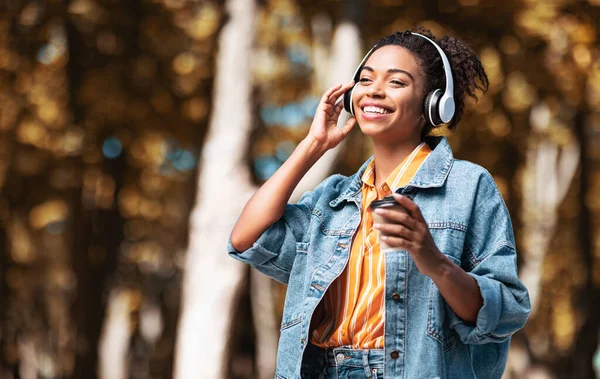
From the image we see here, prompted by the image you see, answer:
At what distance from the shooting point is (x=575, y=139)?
1506 centimetres

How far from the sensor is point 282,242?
3502 mm

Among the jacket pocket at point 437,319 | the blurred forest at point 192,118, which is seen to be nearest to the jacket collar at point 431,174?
the jacket pocket at point 437,319

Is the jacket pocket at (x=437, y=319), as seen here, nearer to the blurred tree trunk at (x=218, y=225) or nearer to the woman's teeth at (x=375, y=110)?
the woman's teeth at (x=375, y=110)

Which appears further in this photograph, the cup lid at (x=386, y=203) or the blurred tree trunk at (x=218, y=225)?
the blurred tree trunk at (x=218, y=225)

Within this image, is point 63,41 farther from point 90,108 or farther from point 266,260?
point 266,260

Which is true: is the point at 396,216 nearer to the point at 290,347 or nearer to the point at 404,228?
the point at 404,228

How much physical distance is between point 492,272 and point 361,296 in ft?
1.41

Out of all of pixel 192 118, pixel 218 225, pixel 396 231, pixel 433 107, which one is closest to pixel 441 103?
pixel 433 107

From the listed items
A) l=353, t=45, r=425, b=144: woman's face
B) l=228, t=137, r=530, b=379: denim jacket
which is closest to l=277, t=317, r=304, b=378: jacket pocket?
l=228, t=137, r=530, b=379: denim jacket

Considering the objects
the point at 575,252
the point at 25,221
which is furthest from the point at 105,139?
the point at 575,252

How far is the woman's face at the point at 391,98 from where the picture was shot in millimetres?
3369

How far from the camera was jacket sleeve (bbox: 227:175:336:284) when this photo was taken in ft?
11.4

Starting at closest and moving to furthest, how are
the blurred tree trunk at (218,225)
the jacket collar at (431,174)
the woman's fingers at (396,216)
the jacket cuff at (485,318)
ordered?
the woman's fingers at (396,216) → the jacket cuff at (485,318) → the jacket collar at (431,174) → the blurred tree trunk at (218,225)

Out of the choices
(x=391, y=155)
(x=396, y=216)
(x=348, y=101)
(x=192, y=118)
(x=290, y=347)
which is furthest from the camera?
(x=192, y=118)
